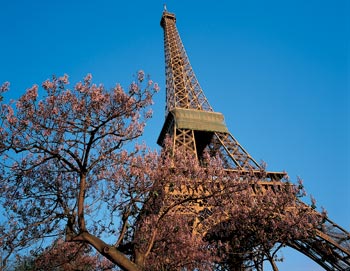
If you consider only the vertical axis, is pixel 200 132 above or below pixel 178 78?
below

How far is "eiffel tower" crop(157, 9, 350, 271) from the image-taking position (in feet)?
75.0

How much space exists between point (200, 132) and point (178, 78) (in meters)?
10.0

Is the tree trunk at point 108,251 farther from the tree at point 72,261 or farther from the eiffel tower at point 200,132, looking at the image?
the eiffel tower at point 200,132

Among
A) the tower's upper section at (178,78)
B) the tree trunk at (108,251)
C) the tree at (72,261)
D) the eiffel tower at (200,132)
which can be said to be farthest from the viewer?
the tower's upper section at (178,78)

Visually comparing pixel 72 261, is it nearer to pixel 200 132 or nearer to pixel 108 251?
pixel 108 251

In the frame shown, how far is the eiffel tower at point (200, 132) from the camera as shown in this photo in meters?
22.9

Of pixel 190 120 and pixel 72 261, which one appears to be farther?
pixel 190 120

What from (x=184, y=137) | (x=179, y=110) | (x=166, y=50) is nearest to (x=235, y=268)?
(x=184, y=137)

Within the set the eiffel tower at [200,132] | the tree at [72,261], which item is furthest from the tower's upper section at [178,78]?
the tree at [72,261]

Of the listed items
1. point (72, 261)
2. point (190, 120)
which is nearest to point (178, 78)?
point (190, 120)

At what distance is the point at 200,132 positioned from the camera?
29.7 m

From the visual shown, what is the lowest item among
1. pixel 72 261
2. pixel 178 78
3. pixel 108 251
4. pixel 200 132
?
pixel 108 251

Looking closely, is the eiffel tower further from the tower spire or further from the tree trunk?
the tree trunk

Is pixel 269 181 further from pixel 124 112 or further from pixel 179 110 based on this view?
pixel 124 112
